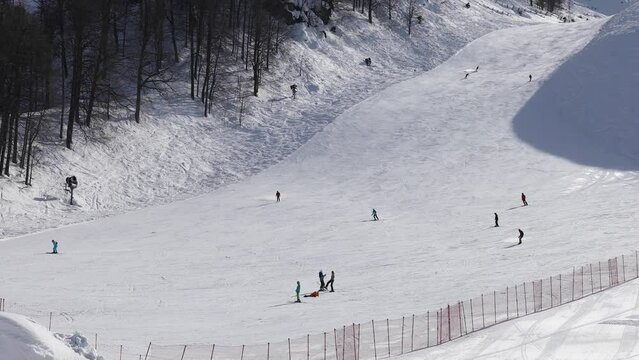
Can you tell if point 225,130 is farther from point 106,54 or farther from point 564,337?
point 564,337

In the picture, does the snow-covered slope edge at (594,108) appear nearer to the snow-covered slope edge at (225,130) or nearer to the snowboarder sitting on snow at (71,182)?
the snow-covered slope edge at (225,130)

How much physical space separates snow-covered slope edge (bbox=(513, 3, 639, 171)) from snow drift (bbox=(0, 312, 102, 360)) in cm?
4688

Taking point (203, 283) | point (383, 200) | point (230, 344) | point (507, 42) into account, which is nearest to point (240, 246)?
point (203, 283)

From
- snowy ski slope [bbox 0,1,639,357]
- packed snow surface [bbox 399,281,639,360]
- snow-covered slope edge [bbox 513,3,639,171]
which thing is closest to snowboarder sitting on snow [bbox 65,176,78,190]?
snowy ski slope [bbox 0,1,639,357]

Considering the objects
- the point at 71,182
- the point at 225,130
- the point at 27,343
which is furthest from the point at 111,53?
the point at 27,343

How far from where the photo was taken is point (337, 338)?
26188 millimetres

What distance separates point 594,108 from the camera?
222ft

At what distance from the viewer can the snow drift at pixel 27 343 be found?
58.0 feet

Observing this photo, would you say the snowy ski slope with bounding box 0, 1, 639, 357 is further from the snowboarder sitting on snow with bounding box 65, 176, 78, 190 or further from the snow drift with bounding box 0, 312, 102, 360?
the snow drift with bounding box 0, 312, 102, 360

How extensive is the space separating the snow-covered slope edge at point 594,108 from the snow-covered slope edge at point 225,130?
15.8m

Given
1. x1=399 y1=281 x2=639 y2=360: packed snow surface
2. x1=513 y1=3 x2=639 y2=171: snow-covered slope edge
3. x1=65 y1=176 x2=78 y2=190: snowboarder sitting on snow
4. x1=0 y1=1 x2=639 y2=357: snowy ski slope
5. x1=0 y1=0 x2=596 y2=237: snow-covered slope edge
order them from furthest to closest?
x1=513 y1=3 x2=639 y2=171: snow-covered slope edge, x1=0 y1=0 x2=596 y2=237: snow-covered slope edge, x1=65 y1=176 x2=78 y2=190: snowboarder sitting on snow, x1=0 y1=1 x2=639 y2=357: snowy ski slope, x1=399 y1=281 x2=639 y2=360: packed snow surface

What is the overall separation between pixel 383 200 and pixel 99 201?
18748 mm

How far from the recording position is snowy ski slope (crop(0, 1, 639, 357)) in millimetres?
31781

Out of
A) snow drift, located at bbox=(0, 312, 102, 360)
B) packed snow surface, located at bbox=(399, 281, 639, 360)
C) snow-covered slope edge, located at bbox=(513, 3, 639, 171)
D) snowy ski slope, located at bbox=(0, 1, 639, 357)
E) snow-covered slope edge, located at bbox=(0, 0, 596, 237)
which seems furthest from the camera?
snow-covered slope edge, located at bbox=(513, 3, 639, 171)
